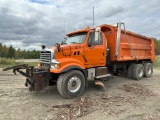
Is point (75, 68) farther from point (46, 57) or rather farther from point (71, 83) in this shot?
point (46, 57)

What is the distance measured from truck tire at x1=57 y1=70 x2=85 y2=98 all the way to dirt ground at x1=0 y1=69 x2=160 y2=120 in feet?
0.93

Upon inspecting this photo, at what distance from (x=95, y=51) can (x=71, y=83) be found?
1.88 m

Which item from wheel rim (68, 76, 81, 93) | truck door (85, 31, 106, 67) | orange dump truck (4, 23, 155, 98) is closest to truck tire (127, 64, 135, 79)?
orange dump truck (4, 23, 155, 98)

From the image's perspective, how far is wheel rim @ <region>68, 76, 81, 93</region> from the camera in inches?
266

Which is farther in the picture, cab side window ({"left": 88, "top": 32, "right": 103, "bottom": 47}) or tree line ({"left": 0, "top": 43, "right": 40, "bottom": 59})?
tree line ({"left": 0, "top": 43, "right": 40, "bottom": 59})

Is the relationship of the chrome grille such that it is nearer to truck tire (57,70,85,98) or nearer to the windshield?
truck tire (57,70,85,98)

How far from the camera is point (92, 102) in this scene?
6246 millimetres

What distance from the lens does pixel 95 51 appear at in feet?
25.7

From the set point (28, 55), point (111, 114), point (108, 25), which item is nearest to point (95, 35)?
point (108, 25)

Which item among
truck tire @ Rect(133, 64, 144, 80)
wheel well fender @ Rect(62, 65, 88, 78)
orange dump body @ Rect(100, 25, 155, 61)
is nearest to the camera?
wheel well fender @ Rect(62, 65, 88, 78)

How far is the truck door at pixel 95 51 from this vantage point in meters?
7.56

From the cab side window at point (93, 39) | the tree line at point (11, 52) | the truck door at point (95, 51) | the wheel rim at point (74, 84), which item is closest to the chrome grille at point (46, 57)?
the wheel rim at point (74, 84)

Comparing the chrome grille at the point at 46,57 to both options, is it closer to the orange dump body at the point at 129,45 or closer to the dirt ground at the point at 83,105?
the dirt ground at the point at 83,105

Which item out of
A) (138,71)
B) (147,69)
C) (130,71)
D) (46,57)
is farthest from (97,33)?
(147,69)
